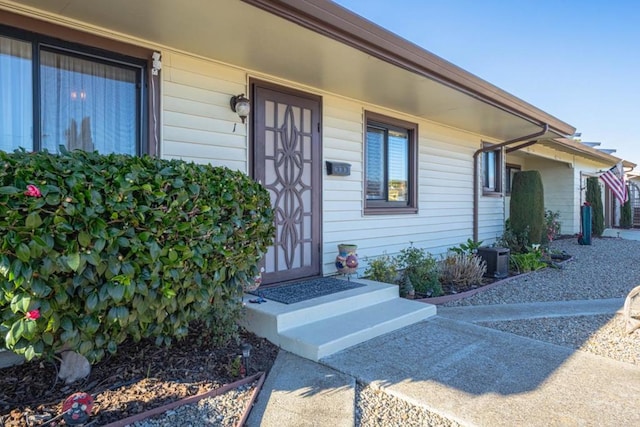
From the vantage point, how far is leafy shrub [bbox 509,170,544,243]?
7.77 meters

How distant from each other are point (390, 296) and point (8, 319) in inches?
133

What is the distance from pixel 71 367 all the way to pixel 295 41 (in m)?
2.95

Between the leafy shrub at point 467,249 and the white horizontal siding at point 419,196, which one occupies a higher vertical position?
the white horizontal siding at point 419,196

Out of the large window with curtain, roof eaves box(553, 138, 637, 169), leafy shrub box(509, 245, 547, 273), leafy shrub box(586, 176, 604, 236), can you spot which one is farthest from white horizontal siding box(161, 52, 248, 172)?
leafy shrub box(586, 176, 604, 236)

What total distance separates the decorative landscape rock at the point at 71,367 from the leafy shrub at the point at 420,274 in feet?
11.4

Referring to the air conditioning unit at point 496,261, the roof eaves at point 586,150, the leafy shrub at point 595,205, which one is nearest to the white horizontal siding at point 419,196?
the air conditioning unit at point 496,261

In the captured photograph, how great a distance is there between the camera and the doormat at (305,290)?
384 centimetres

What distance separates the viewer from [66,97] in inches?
124

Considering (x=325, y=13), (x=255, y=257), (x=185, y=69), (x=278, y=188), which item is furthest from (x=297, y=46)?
(x=255, y=257)

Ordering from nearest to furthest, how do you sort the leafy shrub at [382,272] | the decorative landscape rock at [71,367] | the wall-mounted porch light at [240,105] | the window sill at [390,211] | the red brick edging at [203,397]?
the red brick edging at [203,397], the decorative landscape rock at [71,367], the wall-mounted porch light at [240,105], the leafy shrub at [382,272], the window sill at [390,211]

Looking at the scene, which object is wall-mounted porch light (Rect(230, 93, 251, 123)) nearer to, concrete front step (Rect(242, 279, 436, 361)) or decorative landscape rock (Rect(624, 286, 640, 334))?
concrete front step (Rect(242, 279, 436, 361))

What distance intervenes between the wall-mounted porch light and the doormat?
1.82m

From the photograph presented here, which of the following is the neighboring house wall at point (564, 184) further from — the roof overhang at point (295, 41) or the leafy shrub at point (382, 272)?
the leafy shrub at point (382, 272)

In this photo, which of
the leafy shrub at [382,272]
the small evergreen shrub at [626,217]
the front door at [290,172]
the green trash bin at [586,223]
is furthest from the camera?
the small evergreen shrub at [626,217]
